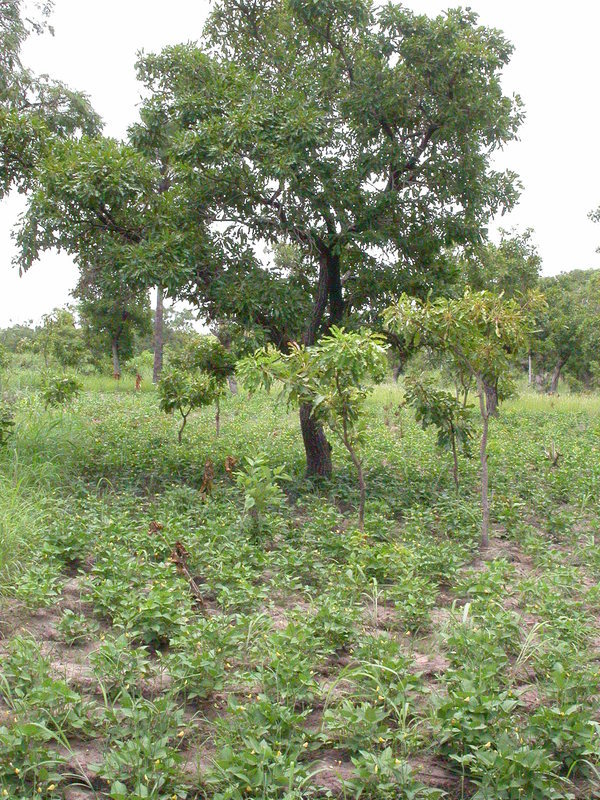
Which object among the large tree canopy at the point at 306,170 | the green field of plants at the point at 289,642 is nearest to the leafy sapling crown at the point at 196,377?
the large tree canopy at the point at 306,170

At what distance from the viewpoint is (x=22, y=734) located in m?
2.95

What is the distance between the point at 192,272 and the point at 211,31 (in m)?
4.18

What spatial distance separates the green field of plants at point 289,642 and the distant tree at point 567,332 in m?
22.6

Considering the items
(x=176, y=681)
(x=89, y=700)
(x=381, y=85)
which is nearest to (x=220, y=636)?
(x=176, y=681)

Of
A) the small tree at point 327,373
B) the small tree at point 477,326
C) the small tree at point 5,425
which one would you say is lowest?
the small tree at point 5,425

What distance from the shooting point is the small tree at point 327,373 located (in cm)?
587

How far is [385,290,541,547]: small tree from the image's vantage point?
6230 millimetres

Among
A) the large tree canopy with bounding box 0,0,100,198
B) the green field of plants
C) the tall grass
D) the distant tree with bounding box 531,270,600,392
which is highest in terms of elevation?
the large tree canopy with bounding box 0,0,100,198

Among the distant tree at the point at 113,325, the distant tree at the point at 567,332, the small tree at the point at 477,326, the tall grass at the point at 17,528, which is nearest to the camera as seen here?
the tall grass at the point at 17,528

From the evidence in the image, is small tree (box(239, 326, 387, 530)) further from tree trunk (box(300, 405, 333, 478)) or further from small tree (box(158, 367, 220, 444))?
small tree (box(158, 367, 220, 444))

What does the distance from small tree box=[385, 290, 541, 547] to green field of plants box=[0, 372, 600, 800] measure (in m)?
1.37

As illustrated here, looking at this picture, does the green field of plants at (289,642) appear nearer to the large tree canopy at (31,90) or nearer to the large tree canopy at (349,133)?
the large tree canopy at (349,133)

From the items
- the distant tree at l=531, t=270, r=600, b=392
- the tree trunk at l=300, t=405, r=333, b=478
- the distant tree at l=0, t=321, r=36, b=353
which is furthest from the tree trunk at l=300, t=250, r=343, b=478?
the distant tree at l=0, t=321, r=36, b=353

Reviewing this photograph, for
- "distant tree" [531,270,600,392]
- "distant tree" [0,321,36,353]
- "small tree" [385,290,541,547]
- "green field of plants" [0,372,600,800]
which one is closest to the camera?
"green field of plants" [0,372,600,800]
